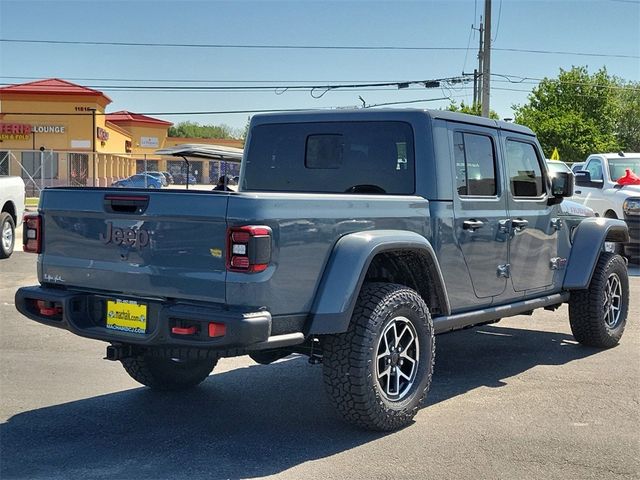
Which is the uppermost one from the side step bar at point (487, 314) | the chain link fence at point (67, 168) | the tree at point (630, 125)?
A: the tree at point (630, 125)

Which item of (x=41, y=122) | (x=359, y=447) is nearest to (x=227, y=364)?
(x=359, y=447)

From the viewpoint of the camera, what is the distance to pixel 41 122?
47062 mm

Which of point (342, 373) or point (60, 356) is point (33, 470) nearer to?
point (342, 373)

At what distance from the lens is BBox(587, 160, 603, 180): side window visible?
49.0 ft

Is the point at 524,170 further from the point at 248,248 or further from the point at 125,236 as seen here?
the point at 125,236

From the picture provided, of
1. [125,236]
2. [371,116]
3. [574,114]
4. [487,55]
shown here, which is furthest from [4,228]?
[574,114]

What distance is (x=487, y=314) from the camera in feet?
19.0

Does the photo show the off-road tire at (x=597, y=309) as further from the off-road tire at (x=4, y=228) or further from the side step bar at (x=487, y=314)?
the off-road tire at (x=4, y=228)

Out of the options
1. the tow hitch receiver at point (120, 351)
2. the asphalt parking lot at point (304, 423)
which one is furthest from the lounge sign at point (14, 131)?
the tow hitch receiver at point (120, 351)

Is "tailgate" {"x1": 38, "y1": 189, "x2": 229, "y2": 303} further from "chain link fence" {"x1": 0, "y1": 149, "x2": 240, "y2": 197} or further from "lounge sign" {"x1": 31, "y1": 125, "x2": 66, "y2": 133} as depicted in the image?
"lounge sign" {"x1": 31, "y1": 125, "x2": 66, "y2": 133}

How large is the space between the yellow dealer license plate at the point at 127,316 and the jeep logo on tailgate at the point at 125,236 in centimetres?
33

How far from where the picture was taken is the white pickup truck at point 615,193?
532 inches

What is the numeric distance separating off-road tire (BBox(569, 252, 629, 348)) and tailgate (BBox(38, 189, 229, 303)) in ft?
13.6

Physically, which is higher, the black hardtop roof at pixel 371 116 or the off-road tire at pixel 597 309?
the black hardtop roof at pixel 371 116
